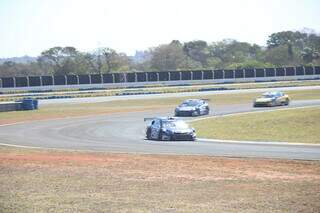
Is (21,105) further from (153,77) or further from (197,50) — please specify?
(197,50)

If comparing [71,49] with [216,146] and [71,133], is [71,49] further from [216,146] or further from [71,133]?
[216,146]

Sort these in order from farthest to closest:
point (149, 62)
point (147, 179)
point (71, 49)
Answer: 1. point (149, 62)
2. point (71, 49)
3. point (147, 179)

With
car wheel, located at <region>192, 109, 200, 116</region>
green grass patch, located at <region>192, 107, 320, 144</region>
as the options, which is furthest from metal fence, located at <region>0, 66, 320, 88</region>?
green grass patch, located at <region>192, 107, 320, 144</region>

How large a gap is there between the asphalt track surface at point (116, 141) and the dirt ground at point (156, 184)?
259 cm

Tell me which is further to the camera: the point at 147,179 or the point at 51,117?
the point at 51,117

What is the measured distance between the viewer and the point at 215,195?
15242 mm

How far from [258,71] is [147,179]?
267ft

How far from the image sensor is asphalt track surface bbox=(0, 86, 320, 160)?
26.4 meters

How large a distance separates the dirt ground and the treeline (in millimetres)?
112800

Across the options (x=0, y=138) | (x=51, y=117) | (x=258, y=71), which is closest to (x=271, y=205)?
(x=0, y=138)

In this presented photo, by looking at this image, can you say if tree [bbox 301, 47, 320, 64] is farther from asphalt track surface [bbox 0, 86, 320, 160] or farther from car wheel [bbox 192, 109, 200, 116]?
asphalt track surface [bbox 0, 86, 320, 160]

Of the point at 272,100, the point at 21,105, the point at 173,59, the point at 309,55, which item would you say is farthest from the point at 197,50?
the point at 272,100

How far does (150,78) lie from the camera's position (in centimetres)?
9075

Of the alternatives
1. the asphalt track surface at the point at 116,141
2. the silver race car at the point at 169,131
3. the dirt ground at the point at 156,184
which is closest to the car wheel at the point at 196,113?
the asphalt track surface at the point at 116,141
